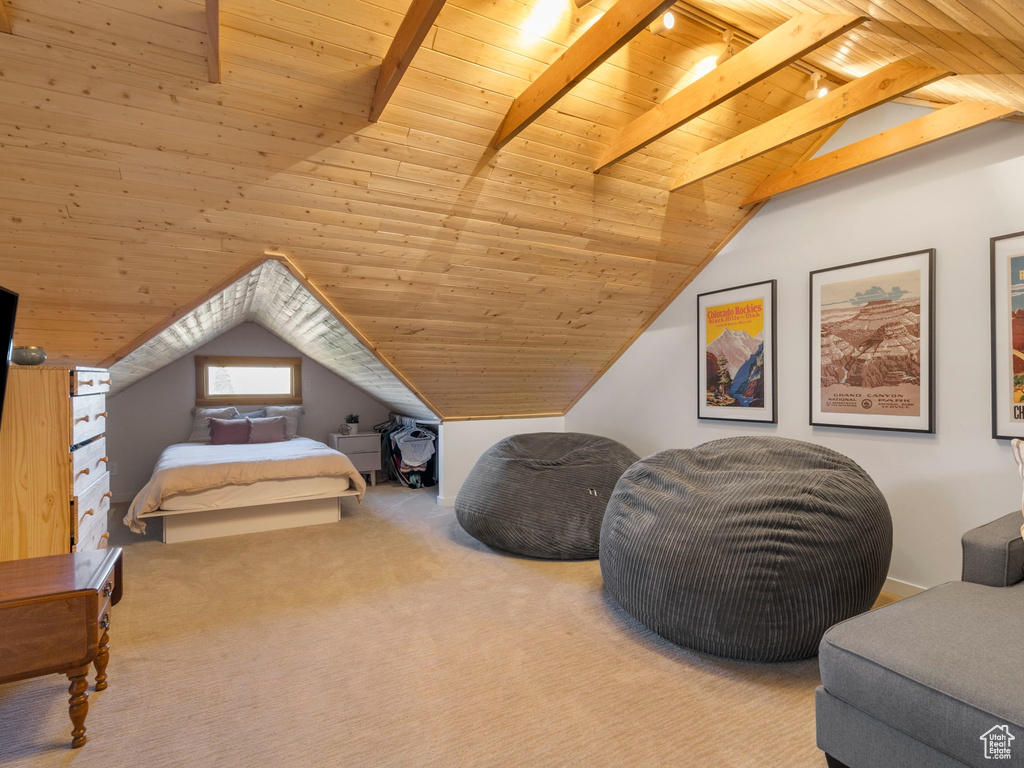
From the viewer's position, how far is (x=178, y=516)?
162 inches

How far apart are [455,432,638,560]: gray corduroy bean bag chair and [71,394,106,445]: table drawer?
2.15 meters

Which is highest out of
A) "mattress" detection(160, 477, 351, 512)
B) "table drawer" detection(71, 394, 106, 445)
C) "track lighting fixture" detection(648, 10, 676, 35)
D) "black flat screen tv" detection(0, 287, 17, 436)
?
"track lighting fixture" detection(648, 10, 676, 35)

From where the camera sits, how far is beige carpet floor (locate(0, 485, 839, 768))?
1.75 m

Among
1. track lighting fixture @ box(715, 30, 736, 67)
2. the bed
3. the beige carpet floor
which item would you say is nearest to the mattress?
the bed

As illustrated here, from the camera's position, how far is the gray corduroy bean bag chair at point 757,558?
2.20m

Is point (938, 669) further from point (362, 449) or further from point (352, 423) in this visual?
point (352, 423)

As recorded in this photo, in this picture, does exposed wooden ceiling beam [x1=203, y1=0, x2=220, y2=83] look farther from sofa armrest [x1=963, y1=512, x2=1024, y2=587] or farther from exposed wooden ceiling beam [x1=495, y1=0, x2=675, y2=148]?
sofa armrest [x1=963, y1=512, x2=1024, y2=587]

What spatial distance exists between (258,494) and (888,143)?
4639mm

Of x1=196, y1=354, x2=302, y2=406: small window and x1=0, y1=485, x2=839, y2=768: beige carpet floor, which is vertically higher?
x1=196, y1=354, x2=302, y2=406: small window

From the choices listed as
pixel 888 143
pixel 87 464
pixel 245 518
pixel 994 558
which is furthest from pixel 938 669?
pixel 245 518

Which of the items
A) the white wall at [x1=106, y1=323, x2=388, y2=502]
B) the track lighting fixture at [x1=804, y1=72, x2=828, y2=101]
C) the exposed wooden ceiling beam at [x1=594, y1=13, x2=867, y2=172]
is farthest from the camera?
the white wall at [x1=106, y1=323, x2=388, y2=502]

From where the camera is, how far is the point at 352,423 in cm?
661

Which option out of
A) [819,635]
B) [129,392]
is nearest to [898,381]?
[819,635]

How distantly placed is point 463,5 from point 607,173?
4.24 feet
